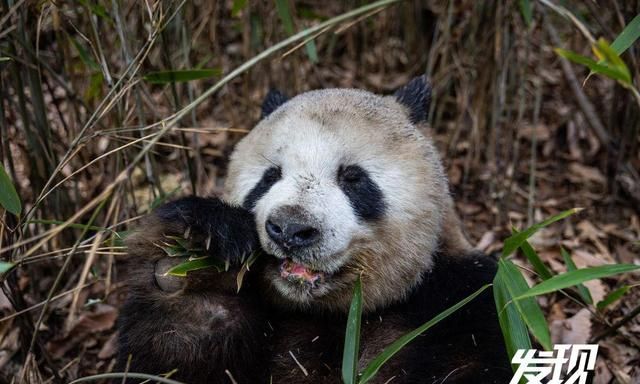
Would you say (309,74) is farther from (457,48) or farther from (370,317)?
(370,317)

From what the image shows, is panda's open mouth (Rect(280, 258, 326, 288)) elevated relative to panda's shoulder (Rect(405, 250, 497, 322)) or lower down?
elevated

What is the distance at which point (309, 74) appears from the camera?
6586 mm

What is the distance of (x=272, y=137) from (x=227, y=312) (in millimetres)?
868

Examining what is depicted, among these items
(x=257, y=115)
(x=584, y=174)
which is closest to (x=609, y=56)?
(x=584, y=174)

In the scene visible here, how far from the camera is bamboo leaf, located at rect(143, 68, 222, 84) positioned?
381 cm

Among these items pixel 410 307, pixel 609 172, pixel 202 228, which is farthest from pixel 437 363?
pixel 609 172

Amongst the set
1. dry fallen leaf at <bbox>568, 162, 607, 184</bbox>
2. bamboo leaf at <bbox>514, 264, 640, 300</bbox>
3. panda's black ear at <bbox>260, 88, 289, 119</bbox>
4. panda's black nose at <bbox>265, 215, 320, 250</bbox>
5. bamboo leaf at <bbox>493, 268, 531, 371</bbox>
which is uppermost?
panda's black ear at <bbox>260, 88, 289, 119</bbox>

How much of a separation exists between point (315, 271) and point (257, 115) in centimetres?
354

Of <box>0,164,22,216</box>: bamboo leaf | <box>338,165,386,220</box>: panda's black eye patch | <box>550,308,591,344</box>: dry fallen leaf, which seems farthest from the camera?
<box>550,308,591,344</box>: dry fallen leaf

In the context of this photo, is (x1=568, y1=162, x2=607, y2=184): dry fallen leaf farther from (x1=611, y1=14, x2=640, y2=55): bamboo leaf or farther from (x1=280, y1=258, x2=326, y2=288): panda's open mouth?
(x1=280, y1=258, x2=326, y2=288): panda's open mouth

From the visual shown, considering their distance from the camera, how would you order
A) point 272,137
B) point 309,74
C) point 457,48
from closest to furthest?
1. point 272,137
2. point 457,48
3. point 309,74

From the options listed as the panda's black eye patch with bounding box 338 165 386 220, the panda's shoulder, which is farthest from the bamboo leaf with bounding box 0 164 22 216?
the panda's shoulder

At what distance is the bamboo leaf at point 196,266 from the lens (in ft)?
9.39

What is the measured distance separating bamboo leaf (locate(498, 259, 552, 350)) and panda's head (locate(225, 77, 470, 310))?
0.49 m
